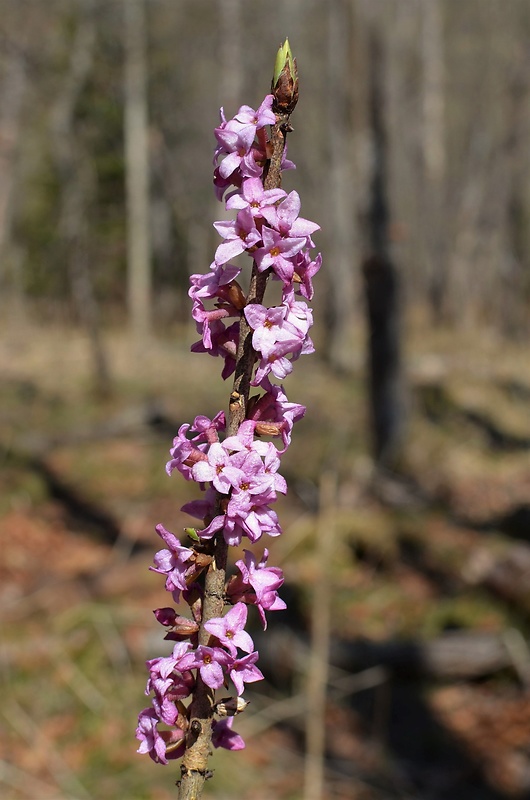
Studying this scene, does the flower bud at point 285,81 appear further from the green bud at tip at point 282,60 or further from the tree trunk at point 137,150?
the tree trunk at point 137,150

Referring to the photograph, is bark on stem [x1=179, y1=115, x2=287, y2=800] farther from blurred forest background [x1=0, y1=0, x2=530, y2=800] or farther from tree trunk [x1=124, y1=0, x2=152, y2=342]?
tree trunk [x1=124, y1=0, x2=152, y2=342]

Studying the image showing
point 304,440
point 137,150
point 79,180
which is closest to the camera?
point 304,440

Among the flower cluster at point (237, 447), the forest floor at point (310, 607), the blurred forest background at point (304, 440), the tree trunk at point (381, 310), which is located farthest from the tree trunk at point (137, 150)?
the flower cluster at point (237, 447)

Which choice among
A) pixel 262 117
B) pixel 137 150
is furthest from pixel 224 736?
pixel 137 150

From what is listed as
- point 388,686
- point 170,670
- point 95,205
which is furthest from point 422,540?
point 95,205

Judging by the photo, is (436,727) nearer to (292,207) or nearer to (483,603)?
(483,603)

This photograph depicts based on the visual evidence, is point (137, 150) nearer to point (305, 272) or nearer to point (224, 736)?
point (305, 272)
